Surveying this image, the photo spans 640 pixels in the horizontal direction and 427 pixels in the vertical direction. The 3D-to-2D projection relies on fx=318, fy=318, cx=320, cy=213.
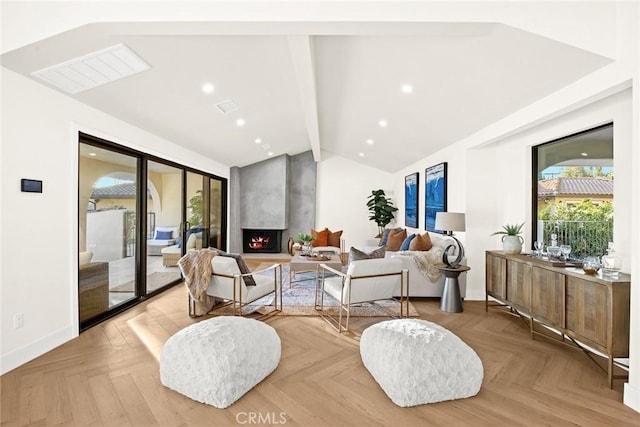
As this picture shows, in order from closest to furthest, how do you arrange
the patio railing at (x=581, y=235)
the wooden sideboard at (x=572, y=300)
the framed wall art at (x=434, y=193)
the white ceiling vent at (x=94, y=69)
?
the wooden sideboard at (x=572, y=300) < the white ceiling vent at (x=94, y=69) < the patio railing at (x=581, y=235) < the framed wall art at (x=434, y=193)

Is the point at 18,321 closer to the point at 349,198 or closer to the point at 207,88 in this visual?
the point at 207,88

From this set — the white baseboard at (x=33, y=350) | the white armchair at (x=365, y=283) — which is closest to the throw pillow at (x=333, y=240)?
the white armchair at (x=365, y=283)

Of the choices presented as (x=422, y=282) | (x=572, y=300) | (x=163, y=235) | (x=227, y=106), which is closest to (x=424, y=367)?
(x=572, y=300)

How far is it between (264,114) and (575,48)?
4055 mm

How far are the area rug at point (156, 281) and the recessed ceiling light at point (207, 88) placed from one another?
2750 millimetres

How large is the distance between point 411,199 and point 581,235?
413 cm

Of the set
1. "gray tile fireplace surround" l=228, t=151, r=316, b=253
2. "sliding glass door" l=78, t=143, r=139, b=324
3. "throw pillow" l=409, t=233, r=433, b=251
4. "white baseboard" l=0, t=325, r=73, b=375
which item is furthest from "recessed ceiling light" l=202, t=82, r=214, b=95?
"gray tile fireplace surround" l=228, t=151, r=316, b=253

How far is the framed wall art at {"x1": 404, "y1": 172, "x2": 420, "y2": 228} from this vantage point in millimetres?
7039

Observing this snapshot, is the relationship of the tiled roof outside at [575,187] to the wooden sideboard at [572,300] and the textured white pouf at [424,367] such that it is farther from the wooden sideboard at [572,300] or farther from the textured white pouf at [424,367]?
the textured white pouf at [424,367]

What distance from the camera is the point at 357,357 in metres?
2.92

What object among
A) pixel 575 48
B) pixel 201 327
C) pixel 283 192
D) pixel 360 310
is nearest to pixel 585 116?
pixel 575 48

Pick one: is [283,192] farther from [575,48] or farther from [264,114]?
[575,48]
